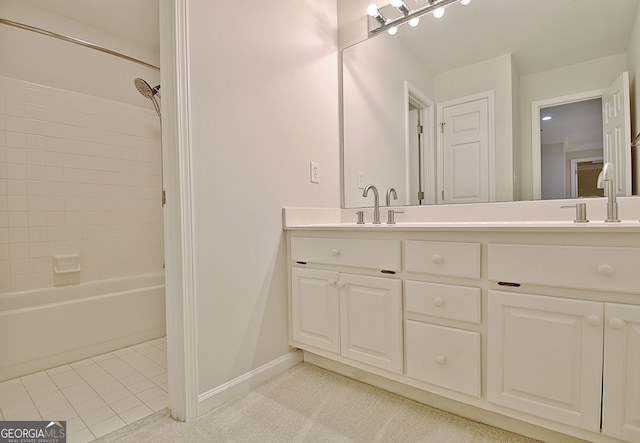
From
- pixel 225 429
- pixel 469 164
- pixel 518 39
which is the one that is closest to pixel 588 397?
pixel 469 164

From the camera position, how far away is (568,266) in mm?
1031

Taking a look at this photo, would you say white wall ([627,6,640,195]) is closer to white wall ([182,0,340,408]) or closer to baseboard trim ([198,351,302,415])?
white wall ([182,0,340,408])

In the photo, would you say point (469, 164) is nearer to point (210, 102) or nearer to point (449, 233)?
point (449, 233)

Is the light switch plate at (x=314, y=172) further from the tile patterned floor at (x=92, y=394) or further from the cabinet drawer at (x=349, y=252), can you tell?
the tile patterned floor at (x=92, y=394)

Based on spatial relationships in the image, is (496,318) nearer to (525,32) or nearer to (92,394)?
(525,32)

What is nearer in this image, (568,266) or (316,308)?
(568,266)

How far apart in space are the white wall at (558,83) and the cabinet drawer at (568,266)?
0.55m

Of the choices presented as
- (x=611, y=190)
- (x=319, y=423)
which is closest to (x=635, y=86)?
(x=611, y=190)

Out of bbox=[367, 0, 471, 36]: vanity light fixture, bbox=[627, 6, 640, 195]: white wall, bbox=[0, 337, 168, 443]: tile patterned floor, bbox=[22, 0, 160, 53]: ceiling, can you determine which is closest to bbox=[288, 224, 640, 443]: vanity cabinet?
bbox=[627, 6, 640, 195]: white wall

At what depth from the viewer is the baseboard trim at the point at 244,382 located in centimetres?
140

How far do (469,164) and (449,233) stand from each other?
0.64 metres

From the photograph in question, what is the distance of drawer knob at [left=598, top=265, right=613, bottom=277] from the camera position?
970 mm

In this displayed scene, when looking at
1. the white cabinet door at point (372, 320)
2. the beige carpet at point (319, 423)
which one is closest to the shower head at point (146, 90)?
the white cabinet door at point (372, 320)

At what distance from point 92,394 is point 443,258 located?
71.1 inches
